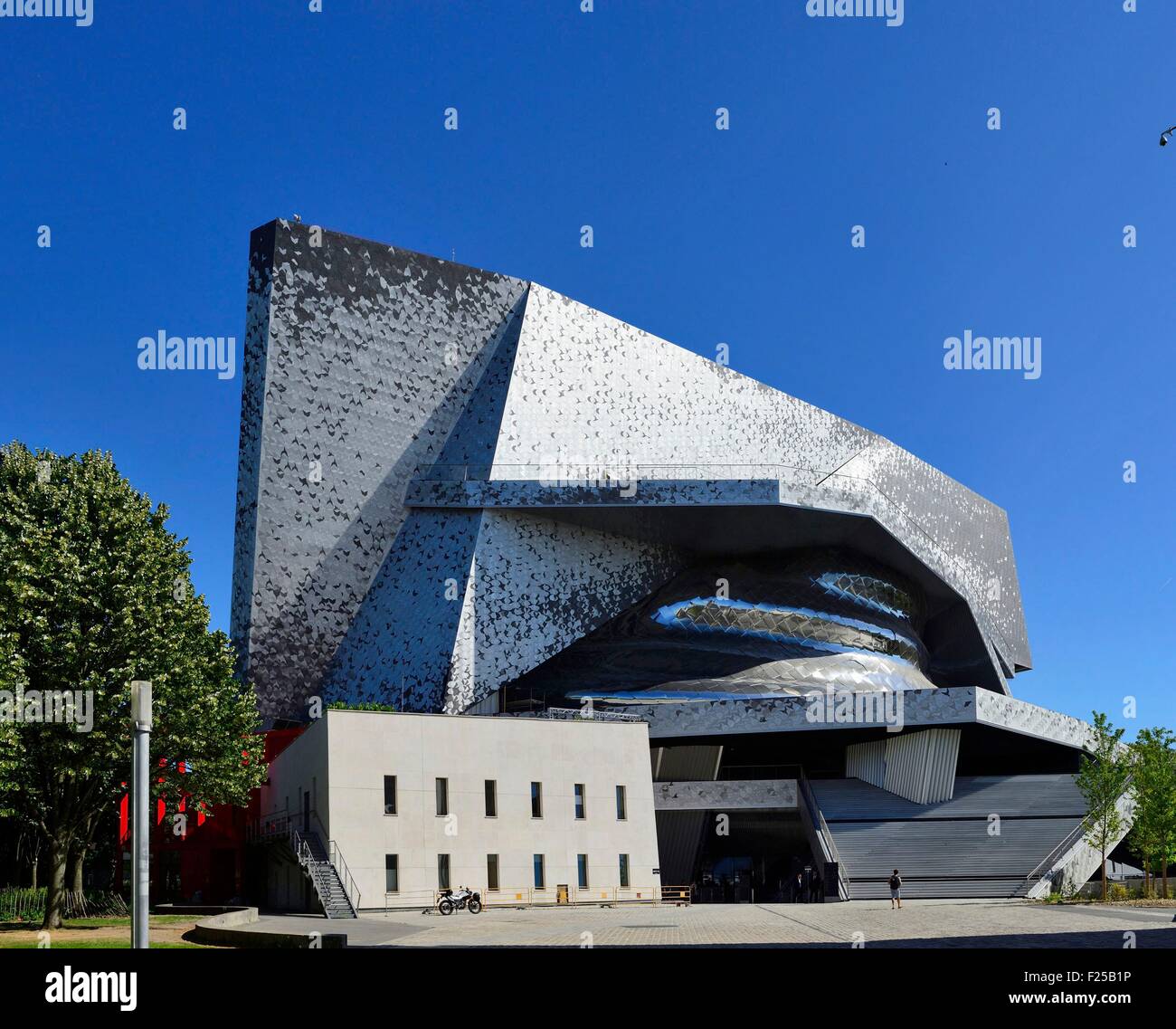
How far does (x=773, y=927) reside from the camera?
81.9 ft

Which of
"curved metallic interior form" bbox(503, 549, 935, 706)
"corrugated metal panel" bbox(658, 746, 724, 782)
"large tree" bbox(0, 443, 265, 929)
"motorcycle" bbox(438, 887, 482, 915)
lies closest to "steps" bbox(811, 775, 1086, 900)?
"corrugated metal panel" bbox(658, 746, 724, 782)

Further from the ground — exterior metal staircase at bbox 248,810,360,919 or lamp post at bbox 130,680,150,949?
lamp post at bbox 130,680,150,949

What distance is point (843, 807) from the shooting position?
4747 cm

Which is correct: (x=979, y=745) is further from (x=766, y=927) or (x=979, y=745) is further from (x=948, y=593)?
(x=766, y=927)

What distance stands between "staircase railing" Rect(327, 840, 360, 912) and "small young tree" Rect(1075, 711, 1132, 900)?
23596mm

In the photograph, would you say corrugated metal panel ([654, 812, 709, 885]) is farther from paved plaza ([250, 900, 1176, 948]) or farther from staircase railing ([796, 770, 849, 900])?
paved plaza ([250, 900, 1176, 948])

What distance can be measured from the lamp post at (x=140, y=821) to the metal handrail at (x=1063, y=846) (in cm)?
3562

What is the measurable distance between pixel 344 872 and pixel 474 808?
4548 mm

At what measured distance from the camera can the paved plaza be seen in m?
20.4

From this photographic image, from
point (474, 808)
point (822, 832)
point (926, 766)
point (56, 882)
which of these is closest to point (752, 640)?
point (926, 766)

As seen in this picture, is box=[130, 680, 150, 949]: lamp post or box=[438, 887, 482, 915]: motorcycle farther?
box=[438, 887, 482, 915]: motorcycle

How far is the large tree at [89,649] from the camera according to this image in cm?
2975

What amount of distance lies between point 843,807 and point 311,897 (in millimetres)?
21141
